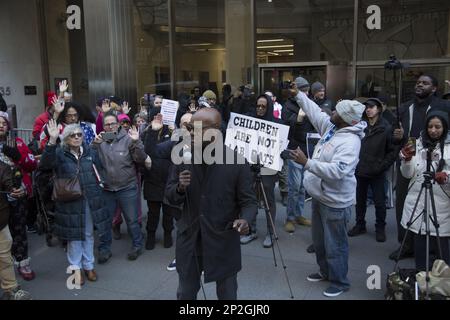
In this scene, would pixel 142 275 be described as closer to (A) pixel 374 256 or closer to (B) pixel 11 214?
(B) pixel 11 214

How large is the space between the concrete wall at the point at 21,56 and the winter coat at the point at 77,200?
9.19 meters

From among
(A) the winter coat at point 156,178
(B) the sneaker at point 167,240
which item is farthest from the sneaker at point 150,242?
(A) the winter coat at point 156,178

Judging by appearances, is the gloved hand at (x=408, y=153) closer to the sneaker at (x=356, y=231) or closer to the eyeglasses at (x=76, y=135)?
the sneaker at (x=356, y=231)

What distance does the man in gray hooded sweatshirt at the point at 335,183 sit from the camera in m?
4.03

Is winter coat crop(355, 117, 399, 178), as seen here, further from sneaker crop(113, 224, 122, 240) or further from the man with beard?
sneaker crop(113, 224, 122, 240)

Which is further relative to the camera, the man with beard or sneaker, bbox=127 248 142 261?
sneaker, bbox=127 248 142 261

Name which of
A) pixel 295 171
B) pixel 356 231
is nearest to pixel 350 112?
pixel 295 171

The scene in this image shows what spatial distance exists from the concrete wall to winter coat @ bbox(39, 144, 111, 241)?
9.19m

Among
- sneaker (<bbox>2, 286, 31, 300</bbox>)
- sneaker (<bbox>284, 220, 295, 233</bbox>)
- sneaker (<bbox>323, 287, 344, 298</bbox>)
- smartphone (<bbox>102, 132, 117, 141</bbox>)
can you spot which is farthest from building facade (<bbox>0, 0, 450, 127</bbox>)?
sneaker (<bbox>2, 286, 31, 300</bbox>)

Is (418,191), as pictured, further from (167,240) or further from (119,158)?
(119,158)

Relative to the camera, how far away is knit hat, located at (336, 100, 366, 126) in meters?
4.07

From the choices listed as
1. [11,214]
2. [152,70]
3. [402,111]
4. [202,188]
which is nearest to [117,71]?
[152,70]

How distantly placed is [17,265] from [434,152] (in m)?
4.63
